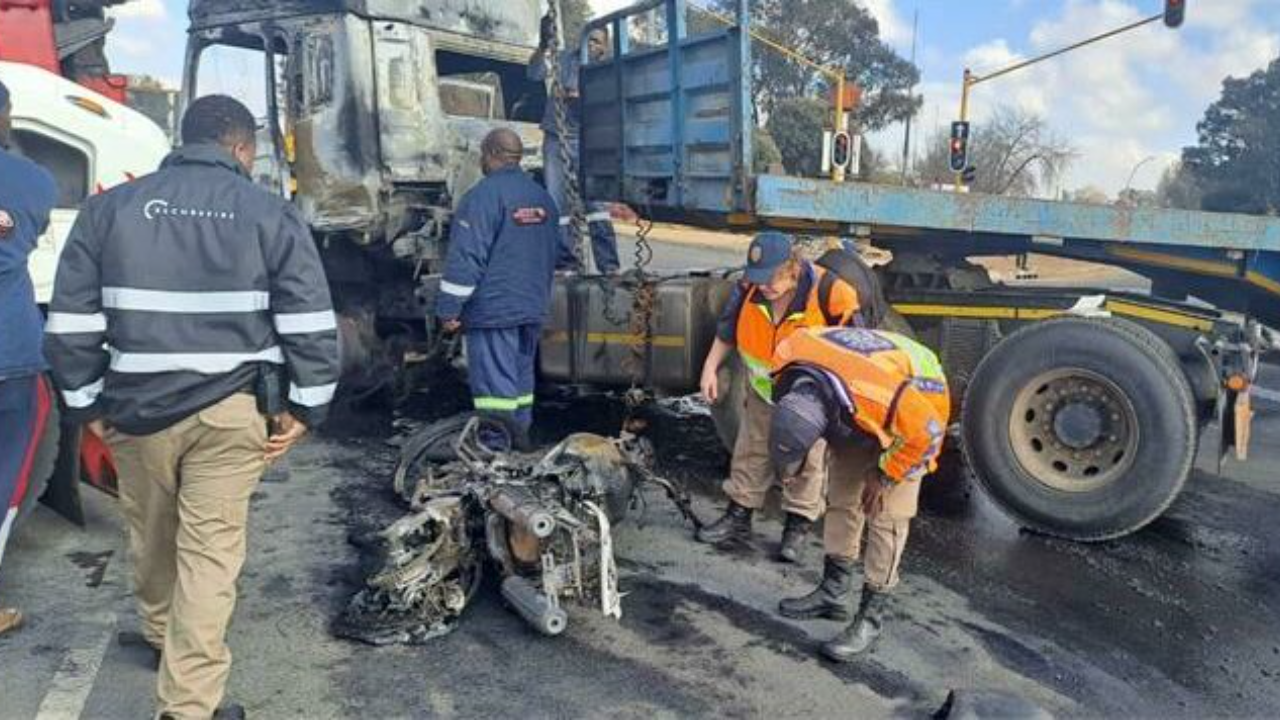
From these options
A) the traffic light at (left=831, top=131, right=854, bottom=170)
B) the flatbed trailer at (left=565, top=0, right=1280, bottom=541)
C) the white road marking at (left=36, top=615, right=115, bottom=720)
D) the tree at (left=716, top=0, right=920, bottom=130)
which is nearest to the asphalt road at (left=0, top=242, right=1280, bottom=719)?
the white road marking at (left=36, top=615, right=115, bottom=720)

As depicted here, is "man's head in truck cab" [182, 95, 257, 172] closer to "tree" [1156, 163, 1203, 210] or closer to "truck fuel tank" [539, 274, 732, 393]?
"truck fuel tank" [539, 274, 732, 393]

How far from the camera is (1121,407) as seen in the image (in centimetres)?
461

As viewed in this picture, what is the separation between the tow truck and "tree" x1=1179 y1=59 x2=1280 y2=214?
18.6 metres

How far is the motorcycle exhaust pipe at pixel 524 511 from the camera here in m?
3.38

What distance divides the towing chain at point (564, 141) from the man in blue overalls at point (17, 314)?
2.88m

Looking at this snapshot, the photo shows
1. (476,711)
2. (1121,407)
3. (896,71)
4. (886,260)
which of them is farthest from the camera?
(896,71)

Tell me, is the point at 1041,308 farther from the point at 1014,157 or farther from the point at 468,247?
the point at 1014,157

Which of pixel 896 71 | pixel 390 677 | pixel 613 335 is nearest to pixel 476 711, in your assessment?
pixel 390 677

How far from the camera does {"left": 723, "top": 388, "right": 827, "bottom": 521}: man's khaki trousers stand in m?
4.43

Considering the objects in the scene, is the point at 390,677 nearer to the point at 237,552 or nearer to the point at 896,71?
the point at 237,552

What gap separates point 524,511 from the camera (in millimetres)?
3459

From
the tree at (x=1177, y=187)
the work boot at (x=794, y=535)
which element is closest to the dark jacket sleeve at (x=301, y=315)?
the work boot at (x=794, y=535)

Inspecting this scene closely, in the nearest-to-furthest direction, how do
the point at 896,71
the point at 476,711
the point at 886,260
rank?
the point at 476,711 < the point at 886,260 < the point at 896,71

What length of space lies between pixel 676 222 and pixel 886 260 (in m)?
1.20
